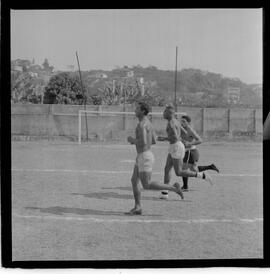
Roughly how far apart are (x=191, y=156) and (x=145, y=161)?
102 centimetres

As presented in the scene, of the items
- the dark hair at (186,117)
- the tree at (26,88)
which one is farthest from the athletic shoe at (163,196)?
the tree at (26,88)

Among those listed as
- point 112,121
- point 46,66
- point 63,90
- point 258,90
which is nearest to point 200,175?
point 258,90

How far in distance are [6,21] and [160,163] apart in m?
2.30

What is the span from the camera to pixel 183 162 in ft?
22.6

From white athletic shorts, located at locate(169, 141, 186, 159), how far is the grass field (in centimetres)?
14

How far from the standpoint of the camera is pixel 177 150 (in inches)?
267

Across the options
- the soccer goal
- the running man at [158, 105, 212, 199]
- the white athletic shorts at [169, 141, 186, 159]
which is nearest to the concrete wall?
the soccer goal

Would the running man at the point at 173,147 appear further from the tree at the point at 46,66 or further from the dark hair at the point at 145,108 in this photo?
the tree at the point at 46,66

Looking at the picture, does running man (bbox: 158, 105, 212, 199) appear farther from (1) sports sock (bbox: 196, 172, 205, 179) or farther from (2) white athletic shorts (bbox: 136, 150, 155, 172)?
(2) white athletic shorts (bbox: 136, 150, 155, 172)

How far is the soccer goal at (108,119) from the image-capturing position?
→ 6.93 m

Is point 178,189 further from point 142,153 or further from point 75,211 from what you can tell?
point 75,211

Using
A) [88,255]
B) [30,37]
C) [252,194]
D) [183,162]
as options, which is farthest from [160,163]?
[30,37]

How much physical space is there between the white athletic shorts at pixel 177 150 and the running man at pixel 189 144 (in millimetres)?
123

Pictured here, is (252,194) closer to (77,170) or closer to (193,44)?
(193,44)
